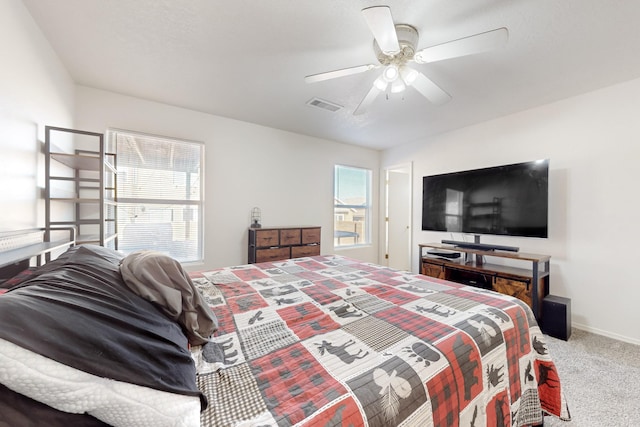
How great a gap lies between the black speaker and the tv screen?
713 millimetres

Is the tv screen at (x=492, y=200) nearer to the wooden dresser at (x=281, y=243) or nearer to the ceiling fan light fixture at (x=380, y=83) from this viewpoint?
the wooden dresser at (x=281, y=243)

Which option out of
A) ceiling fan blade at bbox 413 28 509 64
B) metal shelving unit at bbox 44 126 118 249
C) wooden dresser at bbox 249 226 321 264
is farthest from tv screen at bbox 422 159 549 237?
metal shelving unit at bbox 44 126 118 249

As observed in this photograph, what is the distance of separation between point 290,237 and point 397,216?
238 cm

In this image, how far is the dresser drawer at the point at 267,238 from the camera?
3441 mm

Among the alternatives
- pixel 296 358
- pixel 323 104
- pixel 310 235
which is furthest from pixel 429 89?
pixel 310 235

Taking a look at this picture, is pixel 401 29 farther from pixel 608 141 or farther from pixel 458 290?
pixel 608 141

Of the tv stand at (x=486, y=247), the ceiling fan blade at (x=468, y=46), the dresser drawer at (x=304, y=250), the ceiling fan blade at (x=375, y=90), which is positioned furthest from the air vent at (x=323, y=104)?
the tv stand at (x=486, y=247)

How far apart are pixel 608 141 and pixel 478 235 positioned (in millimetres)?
1545

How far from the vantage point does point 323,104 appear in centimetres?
299

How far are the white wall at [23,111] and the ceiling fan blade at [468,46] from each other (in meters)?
2.55

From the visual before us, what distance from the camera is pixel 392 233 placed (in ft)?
16.6

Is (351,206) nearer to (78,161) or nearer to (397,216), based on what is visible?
(397,216)

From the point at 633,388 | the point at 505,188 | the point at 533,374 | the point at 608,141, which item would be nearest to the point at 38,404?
the point at 533,374

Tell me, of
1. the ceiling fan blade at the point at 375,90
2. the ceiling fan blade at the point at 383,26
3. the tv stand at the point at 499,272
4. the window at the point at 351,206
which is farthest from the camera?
the window at the point at 351,206
